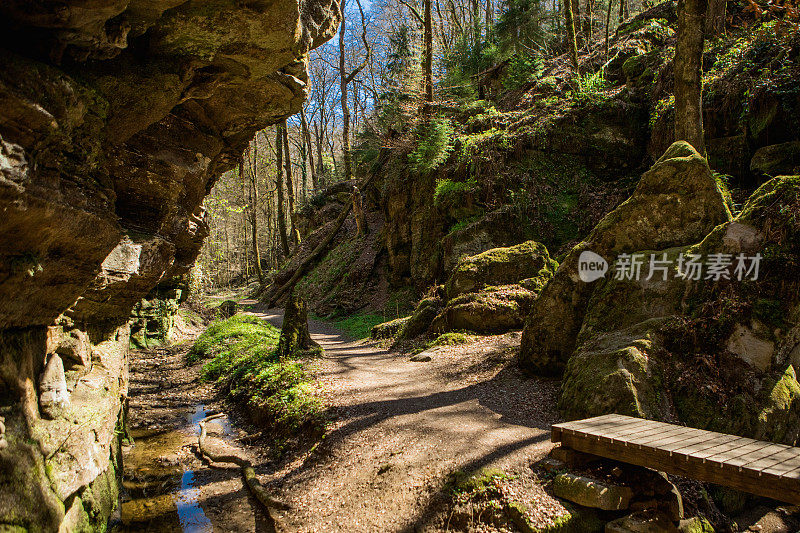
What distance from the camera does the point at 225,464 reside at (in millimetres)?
6992

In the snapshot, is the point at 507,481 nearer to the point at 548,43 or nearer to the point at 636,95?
the point at 636,95

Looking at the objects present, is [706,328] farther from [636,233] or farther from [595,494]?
[595,494]

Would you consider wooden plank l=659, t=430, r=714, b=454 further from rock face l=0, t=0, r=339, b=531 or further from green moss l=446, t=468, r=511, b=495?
rock face l=0, t=0, r=339, b=531

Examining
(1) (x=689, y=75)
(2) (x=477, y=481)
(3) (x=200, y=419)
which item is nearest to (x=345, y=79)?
(1) (x=689, y=75)

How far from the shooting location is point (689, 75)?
8547 mm

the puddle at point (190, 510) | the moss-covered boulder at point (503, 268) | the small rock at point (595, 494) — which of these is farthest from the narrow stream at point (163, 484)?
the moss-covered boulder at point (503, 268)

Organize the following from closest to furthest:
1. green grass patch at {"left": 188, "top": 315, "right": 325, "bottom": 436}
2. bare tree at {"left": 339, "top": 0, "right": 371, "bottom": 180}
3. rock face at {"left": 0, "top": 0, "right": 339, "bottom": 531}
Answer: rock face at {"left": 0, "top": 0, "right": 339, "bottom": 531} → green grass patch at {"left": 188, "top": 315, "right": 325, "bottom": 436} → bare tree at {"left": 339, "top": 0, "right": 371, "bottom": 180}

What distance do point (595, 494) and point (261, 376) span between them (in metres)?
7.21

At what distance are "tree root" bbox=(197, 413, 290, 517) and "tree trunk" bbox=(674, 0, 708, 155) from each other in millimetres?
9573

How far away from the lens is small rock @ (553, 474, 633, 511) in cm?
423

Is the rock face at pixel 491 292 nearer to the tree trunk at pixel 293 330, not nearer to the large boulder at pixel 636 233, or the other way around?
the large boulder at pixel 636 233

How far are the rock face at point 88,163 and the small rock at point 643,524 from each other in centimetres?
506

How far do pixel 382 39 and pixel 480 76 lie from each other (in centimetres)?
1773

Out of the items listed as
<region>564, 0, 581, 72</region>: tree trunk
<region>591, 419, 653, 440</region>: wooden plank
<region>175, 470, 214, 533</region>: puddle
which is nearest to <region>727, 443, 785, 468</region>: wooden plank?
<region>591, 419, 653, 440</region>: wooden plank
